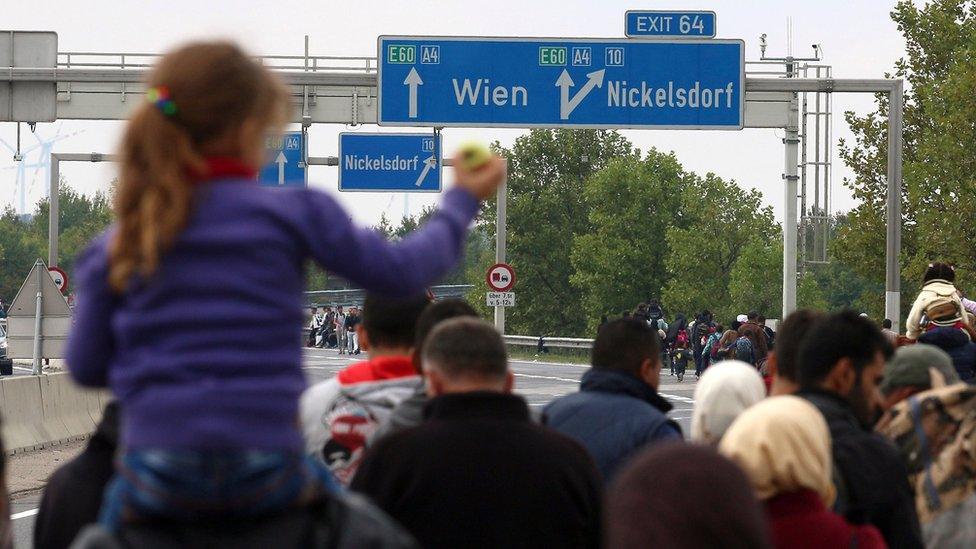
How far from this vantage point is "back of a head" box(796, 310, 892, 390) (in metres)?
5.17

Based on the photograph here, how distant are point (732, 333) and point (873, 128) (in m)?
8.18

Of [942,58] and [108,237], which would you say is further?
[942,58]

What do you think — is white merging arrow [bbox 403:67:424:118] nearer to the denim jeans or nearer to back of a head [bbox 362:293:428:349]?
back of a head [bbox 362:293:428:349]

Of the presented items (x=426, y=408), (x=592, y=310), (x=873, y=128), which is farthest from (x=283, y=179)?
(x=592, y=310)

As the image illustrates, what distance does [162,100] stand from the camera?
3354 mm

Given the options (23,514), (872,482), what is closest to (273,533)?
(872,482)

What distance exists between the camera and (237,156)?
3426mm

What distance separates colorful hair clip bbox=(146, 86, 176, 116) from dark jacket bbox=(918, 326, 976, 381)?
8129mm

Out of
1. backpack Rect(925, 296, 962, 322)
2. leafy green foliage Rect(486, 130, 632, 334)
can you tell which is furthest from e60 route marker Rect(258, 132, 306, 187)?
leafy green foliage Rect(486, 130, 632, 334)

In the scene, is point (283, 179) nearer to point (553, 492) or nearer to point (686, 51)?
point (686, 51)

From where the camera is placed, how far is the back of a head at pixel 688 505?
290 centimetres

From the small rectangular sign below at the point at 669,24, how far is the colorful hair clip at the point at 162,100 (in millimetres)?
23877

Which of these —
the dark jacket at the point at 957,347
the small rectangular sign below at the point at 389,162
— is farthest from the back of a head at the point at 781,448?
the small rectangular sign below at the point at 389,162

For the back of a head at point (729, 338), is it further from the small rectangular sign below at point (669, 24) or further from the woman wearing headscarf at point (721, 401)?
the woman wearing headscarf at point (721, 401)
